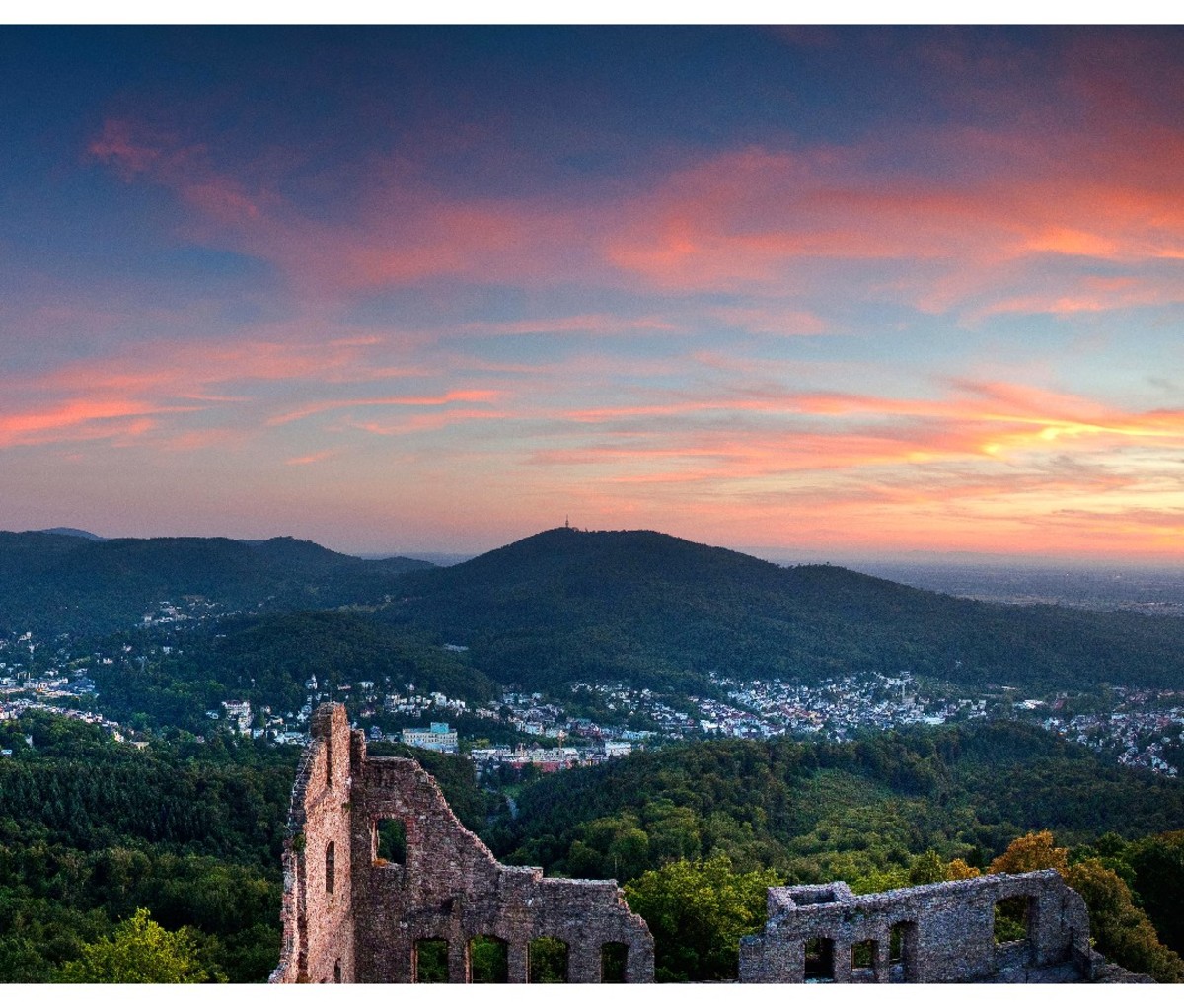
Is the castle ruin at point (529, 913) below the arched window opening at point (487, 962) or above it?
above

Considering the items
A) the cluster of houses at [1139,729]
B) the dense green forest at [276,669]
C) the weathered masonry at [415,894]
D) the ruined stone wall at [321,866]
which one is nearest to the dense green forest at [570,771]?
the dense green forest at [276,669]

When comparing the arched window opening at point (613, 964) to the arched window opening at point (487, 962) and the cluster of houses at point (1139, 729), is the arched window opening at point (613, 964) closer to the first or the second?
the arched window opening at point (487, 962)

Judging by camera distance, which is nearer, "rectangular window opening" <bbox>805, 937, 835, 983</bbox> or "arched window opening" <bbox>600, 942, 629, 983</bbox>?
"rectangular window opening" <bbox>805, 937, 835, 983</bbox>

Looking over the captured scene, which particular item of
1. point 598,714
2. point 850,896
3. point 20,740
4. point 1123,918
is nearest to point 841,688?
point 598,714

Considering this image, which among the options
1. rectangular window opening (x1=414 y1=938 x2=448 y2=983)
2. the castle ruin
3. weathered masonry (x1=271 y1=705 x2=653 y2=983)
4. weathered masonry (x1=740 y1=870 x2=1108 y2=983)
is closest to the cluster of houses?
weathered masonry (x1=740 y1=870 x2=1108 y2=983)

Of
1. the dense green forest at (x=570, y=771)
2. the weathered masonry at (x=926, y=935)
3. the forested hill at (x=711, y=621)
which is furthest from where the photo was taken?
the forested hill at (x=711, y=621)

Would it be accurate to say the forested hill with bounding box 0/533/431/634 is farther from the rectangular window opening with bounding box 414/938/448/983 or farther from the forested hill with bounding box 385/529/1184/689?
the rectangular window opening with bounding box 414/938/448/983
